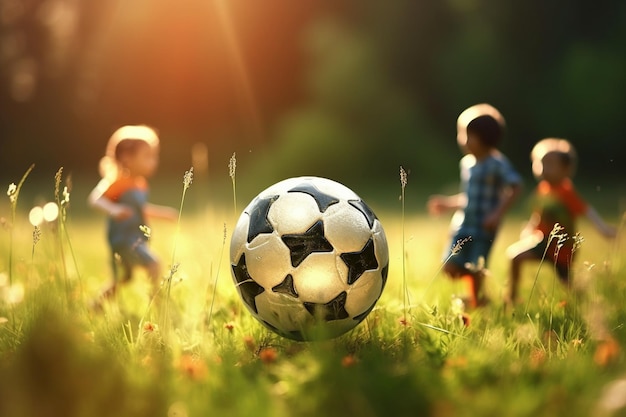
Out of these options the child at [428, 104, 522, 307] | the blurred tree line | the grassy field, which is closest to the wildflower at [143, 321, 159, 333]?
the grassy field

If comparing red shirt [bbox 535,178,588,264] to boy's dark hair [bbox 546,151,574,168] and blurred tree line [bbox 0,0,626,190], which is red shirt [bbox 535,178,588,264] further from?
blurred tree line [bbox 0,0,626,190]

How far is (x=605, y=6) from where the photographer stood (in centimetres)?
2270

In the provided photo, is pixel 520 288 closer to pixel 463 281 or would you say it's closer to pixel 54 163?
pixel 463 281

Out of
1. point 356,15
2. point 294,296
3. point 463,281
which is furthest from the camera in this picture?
point 356,15

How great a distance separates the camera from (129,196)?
5941mm

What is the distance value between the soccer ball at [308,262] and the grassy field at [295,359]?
195 mm

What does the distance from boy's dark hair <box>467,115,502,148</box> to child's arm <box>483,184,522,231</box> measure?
1.47 feet

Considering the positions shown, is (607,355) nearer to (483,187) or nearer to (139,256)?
(483,187)

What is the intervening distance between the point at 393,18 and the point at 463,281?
20078 mm

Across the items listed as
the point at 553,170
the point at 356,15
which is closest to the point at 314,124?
the point at 356,15

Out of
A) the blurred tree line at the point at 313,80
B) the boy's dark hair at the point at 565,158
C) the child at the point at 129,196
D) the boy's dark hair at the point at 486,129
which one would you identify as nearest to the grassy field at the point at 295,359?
the child at the point at 129,196

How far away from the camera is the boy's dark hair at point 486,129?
5719 millimetres

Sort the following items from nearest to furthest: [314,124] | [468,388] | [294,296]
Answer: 1. [468,388]
2. [294,296]
3. [314,124]

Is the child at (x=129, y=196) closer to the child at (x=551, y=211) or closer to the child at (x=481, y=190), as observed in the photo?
the child at (x=481, y=190)
